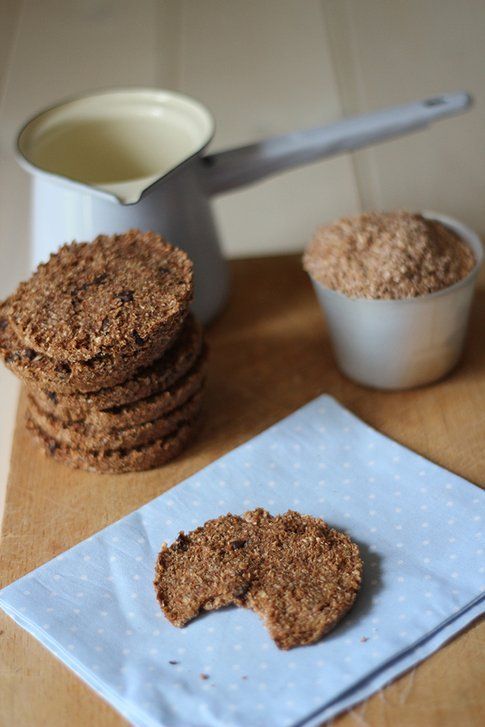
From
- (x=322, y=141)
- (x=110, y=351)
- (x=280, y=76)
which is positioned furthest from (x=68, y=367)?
(x=280, y=76)

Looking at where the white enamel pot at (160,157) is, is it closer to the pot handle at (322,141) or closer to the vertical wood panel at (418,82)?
the pot handle at (322,141)

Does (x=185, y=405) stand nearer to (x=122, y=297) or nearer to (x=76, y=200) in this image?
(x=122, y=297)

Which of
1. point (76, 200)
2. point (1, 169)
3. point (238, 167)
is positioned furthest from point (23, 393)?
point (1, 169)

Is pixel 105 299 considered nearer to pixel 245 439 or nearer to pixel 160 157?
pixel 245 439

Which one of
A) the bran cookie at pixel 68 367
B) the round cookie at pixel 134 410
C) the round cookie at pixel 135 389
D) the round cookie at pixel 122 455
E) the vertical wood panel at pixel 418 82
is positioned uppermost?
the bran cookie at pixel 68 367

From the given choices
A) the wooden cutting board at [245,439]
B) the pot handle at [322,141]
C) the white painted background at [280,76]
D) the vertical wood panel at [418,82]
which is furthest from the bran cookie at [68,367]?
the vertical wood panel at [418,82]

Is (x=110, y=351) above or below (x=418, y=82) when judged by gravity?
above
